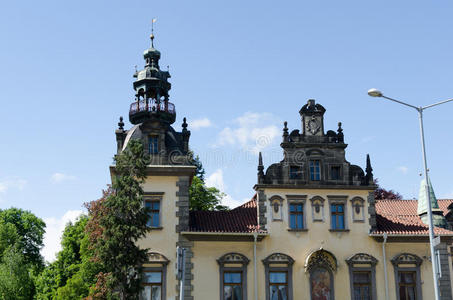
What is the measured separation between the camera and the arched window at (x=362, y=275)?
118 feet

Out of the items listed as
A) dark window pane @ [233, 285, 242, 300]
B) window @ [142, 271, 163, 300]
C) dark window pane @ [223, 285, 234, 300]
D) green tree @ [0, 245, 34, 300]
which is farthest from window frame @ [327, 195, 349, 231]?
green tree @ [0, 245, 34, 300]

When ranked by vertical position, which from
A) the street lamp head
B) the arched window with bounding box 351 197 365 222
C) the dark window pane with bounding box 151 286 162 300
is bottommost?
the dark window pane with bounding box 151 286 162 300

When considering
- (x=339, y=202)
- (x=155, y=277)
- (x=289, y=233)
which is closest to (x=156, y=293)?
(x=155, y=277)

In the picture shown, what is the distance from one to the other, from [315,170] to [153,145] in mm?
10613

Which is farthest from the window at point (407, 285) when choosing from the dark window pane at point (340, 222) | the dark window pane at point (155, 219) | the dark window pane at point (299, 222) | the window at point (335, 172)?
the dark window pane at point (155, 219)

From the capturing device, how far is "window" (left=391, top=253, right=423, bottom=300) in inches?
1425

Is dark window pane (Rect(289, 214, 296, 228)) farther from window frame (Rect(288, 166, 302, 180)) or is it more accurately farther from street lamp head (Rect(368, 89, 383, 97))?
street lamp head (Rect(368, 89, 383, 97))

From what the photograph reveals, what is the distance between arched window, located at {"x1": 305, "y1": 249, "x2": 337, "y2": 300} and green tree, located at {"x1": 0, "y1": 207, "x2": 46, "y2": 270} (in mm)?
39100

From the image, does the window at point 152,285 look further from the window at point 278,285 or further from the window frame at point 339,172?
the window frame at point 339,172

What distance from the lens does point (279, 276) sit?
1400 inches

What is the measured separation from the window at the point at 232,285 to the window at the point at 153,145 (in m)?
8.80

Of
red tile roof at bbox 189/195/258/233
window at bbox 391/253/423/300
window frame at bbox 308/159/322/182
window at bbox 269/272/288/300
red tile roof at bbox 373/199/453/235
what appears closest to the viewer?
window at bbox 269/272/288/300

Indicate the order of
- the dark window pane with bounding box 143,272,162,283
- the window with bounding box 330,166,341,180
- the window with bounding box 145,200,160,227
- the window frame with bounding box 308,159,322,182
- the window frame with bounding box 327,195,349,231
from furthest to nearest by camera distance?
the window with bounding box 330,166,341,180 → the window frame with bounding box 308,159,322,182 → the window frame with bounding box 327,195,349,231 → the window with bounding box 145,200,160,227 → the dark window pane with bounding box 143,272,162,283

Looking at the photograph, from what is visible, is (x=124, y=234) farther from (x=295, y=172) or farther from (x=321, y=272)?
(x=321, y=272)
